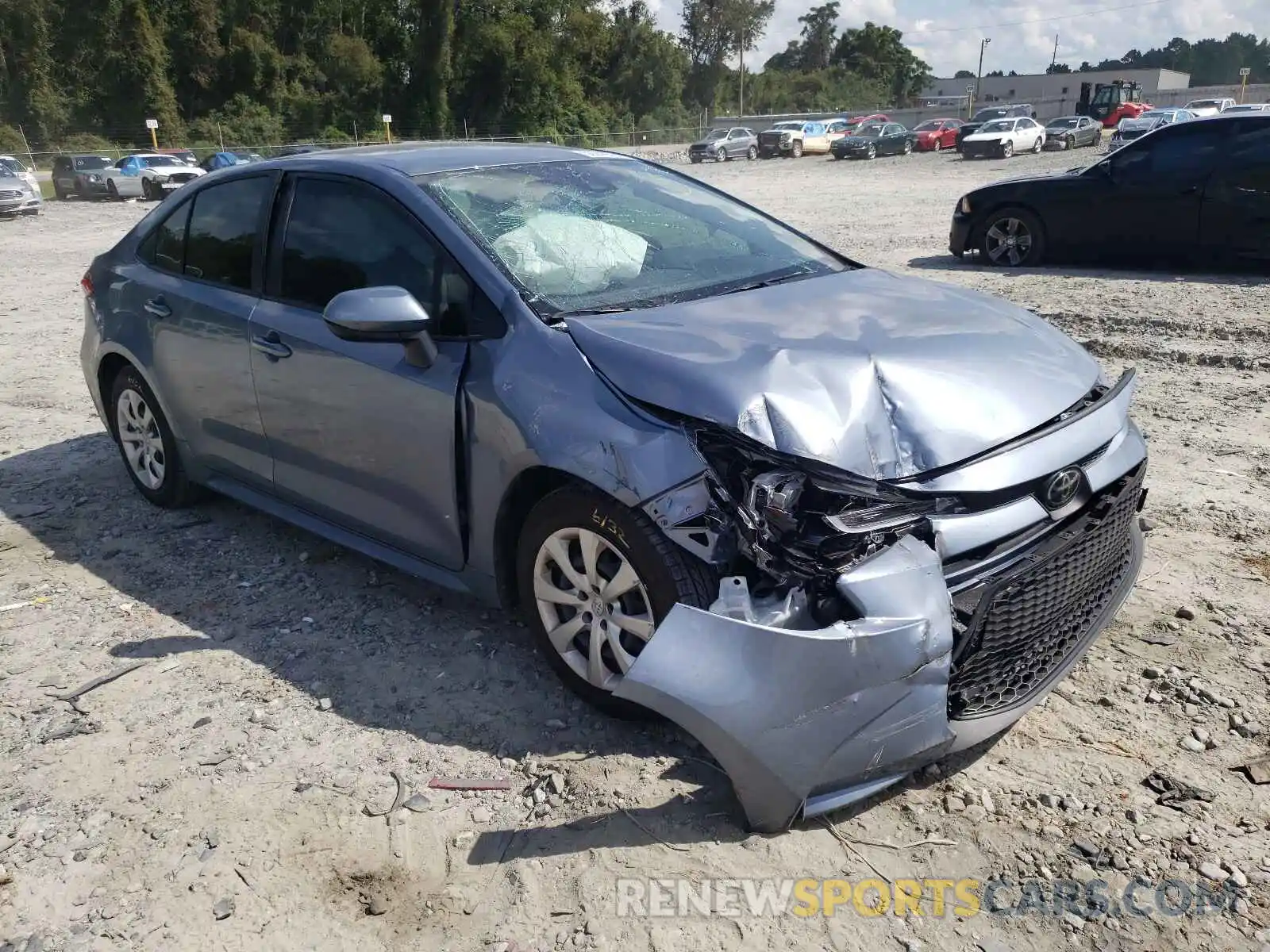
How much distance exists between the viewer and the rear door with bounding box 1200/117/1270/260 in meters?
9.45

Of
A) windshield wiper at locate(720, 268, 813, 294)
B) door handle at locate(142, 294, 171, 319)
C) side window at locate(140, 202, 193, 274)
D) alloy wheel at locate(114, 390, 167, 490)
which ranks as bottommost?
alloy wheel at locate(114, 390, 167, 490)

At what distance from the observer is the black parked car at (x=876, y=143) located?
140 feet

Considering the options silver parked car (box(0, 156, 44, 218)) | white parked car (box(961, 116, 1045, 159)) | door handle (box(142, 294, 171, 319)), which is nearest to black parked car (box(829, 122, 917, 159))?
white parked car (box(961, 116, 1045, 159))

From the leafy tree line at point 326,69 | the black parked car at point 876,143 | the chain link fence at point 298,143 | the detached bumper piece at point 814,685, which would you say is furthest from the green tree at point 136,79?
the detached bumper piece at point 814,685

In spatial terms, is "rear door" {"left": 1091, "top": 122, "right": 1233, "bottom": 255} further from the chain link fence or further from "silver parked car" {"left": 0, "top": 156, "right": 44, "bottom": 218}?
the chain link fence

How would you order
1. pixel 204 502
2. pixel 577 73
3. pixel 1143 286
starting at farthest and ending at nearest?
pixel 577 73
pixel 1143 286
pixel 204 502

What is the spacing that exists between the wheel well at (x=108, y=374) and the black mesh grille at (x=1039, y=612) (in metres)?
4.34

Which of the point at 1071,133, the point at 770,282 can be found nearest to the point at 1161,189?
the point at 770,282

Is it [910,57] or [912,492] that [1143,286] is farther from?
[910,57]

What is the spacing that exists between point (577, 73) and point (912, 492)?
72883 mm

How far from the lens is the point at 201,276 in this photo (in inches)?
180

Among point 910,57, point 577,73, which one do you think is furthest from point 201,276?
point 910,57

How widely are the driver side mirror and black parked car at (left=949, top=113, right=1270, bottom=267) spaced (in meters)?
9.09

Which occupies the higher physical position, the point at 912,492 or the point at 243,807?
the point at 912,492
